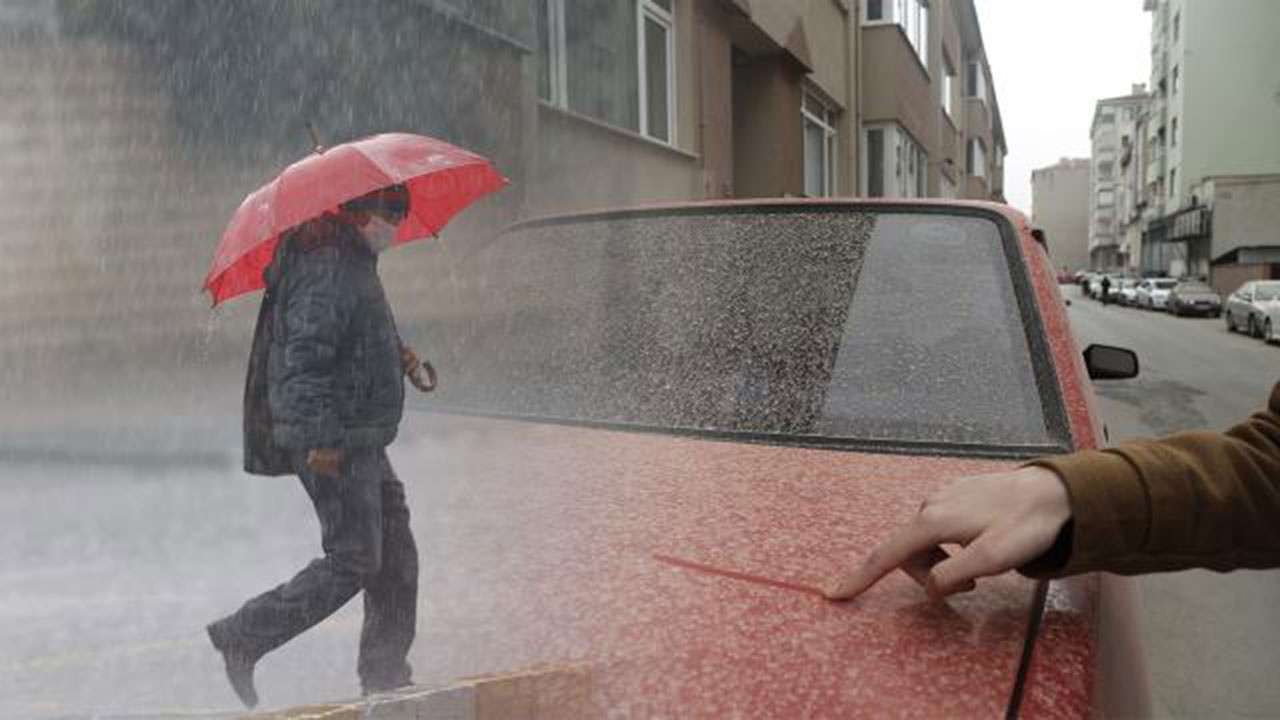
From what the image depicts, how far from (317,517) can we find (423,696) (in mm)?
140

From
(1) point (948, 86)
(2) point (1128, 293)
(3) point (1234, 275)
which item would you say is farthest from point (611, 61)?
(2) point (1128, 293)

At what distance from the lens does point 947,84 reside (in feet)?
73.8

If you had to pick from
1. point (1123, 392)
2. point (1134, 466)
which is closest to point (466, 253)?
point (1134, 466)

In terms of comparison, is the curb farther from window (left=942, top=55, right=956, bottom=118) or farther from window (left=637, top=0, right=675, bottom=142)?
window (left=942, top=55, right=956, bottom=118)

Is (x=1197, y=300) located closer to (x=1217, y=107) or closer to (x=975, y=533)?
(x=1217, y=107)

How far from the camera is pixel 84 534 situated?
0.81m

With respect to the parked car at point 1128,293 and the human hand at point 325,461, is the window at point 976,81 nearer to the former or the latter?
the parked car at point 1128,293

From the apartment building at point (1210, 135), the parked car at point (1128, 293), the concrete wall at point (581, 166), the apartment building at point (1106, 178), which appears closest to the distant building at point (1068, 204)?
the apartment building at point (1106, 178)

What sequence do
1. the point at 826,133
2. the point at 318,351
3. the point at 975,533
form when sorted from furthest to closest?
the point at 826,133
the point at 975,533
the point at 318,351

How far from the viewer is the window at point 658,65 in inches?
248

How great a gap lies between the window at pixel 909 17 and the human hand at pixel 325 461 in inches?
551

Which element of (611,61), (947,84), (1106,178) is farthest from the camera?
(1106,178)

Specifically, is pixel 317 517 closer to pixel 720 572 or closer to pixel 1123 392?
pixel 720 572

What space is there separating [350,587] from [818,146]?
487 inches
